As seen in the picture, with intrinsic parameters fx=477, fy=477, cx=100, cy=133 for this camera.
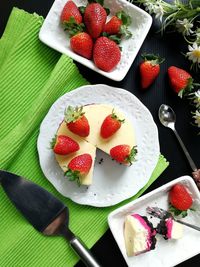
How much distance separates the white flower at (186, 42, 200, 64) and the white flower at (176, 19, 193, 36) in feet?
0.18

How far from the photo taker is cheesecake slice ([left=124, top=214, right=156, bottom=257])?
1355 mm

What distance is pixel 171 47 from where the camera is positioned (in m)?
1.48

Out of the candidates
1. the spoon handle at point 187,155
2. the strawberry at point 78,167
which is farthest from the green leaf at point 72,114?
the spoon handle at point 187,155

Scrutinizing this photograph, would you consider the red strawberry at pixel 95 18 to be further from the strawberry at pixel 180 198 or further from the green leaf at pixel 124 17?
the strawberry at pixel 180 198

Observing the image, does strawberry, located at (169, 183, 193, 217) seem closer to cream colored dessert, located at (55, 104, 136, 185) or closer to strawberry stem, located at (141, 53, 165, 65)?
cream colored dessert, located at (55, 104, 136, 185)

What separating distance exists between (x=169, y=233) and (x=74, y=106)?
47 centimetres

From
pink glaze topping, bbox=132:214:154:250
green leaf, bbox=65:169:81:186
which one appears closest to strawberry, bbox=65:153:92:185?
green leaf, bbox=65:169:81:186

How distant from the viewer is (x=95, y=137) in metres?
1.38

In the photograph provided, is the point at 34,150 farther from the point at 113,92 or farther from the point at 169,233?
the point at 169,233

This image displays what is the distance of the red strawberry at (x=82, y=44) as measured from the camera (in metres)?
1.35

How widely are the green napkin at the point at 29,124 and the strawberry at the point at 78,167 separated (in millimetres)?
107

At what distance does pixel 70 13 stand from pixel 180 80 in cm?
38

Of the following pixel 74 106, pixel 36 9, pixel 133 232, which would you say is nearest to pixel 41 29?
pixel 36 9

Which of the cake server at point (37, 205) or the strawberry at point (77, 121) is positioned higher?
the strawberry at point (77, 121)
